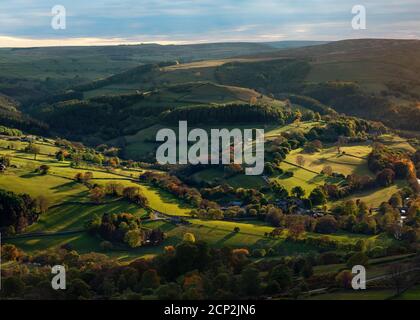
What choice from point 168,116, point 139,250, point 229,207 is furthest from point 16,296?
point 168,116

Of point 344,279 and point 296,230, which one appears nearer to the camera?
point 344,279

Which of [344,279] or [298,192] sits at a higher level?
[344,279]

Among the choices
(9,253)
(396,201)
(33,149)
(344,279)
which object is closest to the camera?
(344,279)

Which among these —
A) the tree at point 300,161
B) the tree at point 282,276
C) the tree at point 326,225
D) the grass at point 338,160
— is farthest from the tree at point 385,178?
the tree at point 282,276

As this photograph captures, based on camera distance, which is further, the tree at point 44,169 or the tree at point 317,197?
the tree at point 44,169

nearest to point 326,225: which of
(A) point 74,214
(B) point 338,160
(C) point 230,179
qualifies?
(C) point 230,179

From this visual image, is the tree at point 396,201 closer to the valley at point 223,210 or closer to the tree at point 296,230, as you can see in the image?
the valley at point 223,210

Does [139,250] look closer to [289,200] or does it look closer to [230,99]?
[289,200]

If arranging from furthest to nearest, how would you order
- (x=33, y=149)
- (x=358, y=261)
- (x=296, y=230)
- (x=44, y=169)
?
(x=33, y=149) < (x=44, y=169) < (x=296, y=230) < (x=358, y=261)

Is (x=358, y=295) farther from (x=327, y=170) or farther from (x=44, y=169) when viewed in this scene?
(x=44, y=169)
